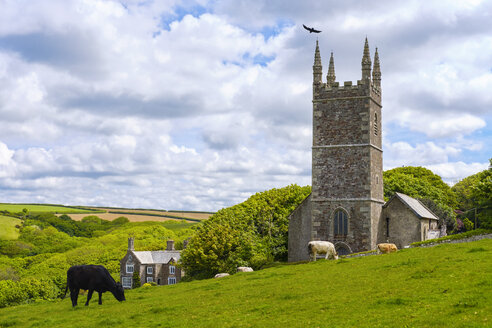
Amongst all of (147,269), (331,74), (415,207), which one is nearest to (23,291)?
(147,269)

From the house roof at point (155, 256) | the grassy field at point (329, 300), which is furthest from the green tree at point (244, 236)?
the house roof at point (155, 256)

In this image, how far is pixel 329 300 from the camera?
22.3 meters

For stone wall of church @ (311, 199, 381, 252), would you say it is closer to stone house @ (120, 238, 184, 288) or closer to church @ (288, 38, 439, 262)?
church @ (288, 38, 439, 262)

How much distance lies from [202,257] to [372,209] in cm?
2192

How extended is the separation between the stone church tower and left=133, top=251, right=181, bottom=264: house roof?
58.9 metres

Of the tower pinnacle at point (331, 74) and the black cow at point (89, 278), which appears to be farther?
the tower pinnacle at point (331, 74)

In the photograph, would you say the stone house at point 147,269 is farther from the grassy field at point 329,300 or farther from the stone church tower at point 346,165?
the grassy field at point 329,300

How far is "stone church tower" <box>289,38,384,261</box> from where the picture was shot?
50.9 m

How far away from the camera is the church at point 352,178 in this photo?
51.0 metres

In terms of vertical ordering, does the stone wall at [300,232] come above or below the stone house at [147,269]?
above

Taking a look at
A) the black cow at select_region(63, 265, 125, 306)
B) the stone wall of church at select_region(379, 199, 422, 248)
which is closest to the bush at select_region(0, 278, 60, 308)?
the stone wall of church at select_region(379, 199, 422, 248)

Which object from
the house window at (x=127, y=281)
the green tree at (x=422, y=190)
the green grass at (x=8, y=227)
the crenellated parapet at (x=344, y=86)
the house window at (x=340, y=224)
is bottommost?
the house window at (x=127, y=281)

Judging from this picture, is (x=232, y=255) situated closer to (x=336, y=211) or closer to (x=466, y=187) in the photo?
(x=336, y=211)

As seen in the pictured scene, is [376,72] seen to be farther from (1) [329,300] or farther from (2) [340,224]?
(1) [329,300]
